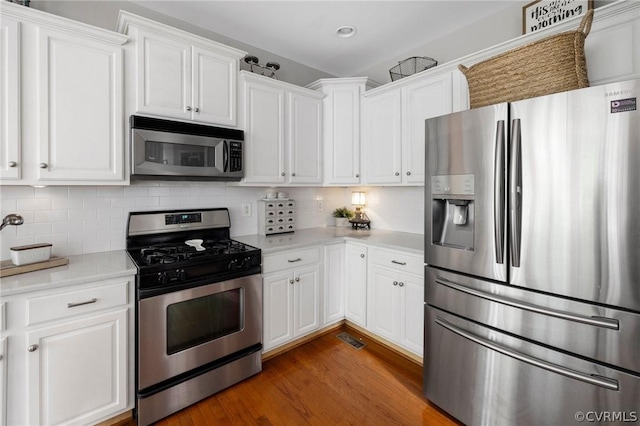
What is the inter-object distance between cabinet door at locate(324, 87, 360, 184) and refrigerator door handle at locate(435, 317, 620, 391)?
177cm

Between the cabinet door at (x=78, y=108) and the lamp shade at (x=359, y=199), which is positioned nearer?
the cabinet door at (x=78, y=108)

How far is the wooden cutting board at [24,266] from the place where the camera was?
1.57m

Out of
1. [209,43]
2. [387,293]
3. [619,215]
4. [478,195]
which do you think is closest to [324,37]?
[209,43]

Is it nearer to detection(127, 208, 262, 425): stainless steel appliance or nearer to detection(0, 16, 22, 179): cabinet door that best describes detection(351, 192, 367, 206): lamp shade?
detection(127, 208, 262, 425): stainless steel appliance

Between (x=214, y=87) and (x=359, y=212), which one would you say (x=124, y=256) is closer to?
(x=214, y=87)

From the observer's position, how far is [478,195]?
1.64 metres

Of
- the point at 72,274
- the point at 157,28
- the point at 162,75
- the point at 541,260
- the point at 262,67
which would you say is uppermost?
Answer: the point at 262,67

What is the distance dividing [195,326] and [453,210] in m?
1.83

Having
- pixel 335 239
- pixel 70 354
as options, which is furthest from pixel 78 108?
pixel 335 239

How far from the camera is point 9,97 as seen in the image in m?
1.60

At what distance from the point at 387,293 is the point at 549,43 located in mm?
1938

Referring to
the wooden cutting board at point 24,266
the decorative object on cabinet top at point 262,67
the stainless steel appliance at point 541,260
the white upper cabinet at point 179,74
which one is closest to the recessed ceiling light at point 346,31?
the decorative object on cabinet top at point 262,67

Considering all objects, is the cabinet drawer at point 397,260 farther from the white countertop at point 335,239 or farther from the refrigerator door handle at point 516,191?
the refrigerator door handle at point 516,191

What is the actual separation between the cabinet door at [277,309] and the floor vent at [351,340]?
0.56 m
